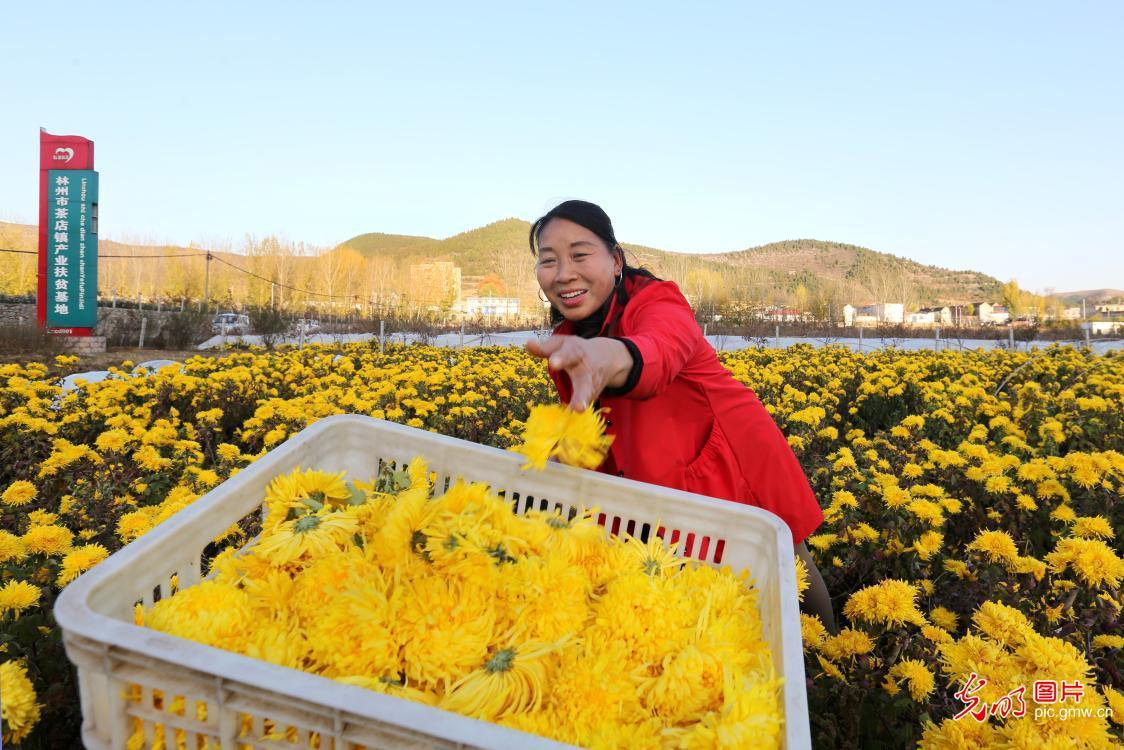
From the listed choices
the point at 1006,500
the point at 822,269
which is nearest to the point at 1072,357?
the point at 1006,500

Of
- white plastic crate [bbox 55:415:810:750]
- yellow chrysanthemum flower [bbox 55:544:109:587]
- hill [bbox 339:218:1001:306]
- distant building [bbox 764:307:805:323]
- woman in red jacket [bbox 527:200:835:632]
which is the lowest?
yellow chrysanthemum flower [bbox 55:544:109:587]

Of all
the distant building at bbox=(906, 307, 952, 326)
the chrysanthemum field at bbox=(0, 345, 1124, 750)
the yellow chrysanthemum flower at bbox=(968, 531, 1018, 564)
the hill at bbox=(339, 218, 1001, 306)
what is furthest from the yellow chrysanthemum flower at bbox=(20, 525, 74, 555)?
the distant building at bbox=(906, 307, 952, 326)

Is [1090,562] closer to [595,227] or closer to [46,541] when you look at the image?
[595,227]

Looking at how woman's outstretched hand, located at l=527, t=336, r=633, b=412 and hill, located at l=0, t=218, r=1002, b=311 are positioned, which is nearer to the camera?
woman's outstretched hand, located at l=527, t=336, r=633, b=412

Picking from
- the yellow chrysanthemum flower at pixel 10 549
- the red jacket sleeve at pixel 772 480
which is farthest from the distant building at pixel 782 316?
the yellow chrysanthemum flower at pixel 10 549

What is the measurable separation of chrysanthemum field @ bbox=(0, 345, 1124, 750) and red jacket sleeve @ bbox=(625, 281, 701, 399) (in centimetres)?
65

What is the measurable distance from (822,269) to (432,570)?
102 metres

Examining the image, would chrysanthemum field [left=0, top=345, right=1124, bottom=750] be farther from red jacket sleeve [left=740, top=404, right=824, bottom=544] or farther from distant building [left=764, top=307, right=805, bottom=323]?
distant building [left=764, top=307, right=805, bottom=323]

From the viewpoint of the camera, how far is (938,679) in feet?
5.25

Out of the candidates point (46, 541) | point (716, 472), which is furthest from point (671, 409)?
point (46, 541)

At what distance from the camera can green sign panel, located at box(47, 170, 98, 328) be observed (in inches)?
555

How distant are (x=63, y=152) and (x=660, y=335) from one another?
18.1 metres

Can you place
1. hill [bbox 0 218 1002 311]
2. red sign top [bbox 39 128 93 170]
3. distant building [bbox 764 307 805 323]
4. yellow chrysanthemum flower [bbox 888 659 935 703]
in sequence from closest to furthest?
yellow chrysanthemum flower [bbox 888 659 935 703] → red sign top [bbox 39 128 93 170] → distant building [bbox 764 307 805 323] → hill [bbox 0 218 1002 311]

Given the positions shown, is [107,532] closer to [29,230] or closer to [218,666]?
[218,666]
